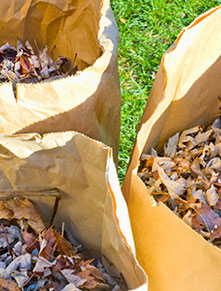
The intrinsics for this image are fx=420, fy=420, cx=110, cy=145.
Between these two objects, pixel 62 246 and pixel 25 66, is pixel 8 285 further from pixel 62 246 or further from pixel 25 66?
pixel 25 66

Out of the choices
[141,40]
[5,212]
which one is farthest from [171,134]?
[141,40]

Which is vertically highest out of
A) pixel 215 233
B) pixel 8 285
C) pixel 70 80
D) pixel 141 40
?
pixel 70 80

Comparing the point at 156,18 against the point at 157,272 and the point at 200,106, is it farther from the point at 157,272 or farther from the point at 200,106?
the point at 157,272

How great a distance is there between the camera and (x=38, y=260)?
90 cm

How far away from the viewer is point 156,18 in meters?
1.99

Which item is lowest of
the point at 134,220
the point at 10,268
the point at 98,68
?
the point at 10,268

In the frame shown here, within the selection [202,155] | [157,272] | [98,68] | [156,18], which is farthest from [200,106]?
[156,18]

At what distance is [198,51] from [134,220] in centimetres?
42

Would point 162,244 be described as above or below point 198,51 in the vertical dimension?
below

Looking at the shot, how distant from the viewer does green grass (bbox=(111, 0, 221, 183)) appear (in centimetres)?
172

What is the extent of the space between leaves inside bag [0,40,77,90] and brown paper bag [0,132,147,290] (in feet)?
1.16

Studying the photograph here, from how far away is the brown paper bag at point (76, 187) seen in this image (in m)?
0.79

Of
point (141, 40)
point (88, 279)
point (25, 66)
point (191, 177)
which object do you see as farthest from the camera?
point (141, 40)

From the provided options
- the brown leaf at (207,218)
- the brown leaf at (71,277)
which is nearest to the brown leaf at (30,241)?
the brown leaf at (71,277)
